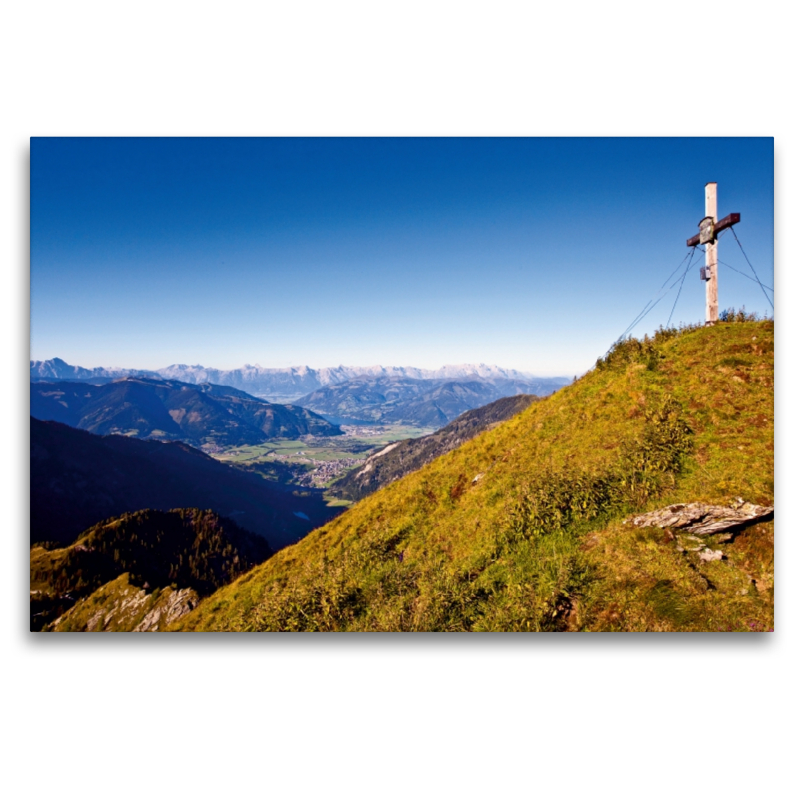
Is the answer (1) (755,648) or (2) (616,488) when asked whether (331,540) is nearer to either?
(2) (616,488)

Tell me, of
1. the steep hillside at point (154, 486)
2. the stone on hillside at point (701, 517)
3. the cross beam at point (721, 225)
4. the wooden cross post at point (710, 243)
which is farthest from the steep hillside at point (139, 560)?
the cross beam at point (721, 225)

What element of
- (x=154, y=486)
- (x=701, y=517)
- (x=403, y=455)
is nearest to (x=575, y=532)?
(x=701, y=517)

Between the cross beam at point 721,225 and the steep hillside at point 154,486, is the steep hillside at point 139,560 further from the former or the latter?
the cross beam at point 721,225

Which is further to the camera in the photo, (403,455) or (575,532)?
(403,455)

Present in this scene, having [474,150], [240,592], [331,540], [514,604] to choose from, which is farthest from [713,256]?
[240,592]

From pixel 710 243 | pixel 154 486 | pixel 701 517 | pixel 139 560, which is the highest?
pixel 710 243

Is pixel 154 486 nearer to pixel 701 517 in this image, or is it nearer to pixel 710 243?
pixel 701 517

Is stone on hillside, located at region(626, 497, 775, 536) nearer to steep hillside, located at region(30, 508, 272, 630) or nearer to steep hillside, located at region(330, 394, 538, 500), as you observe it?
steep hillside, located at region(30, 508, 272, 630)
